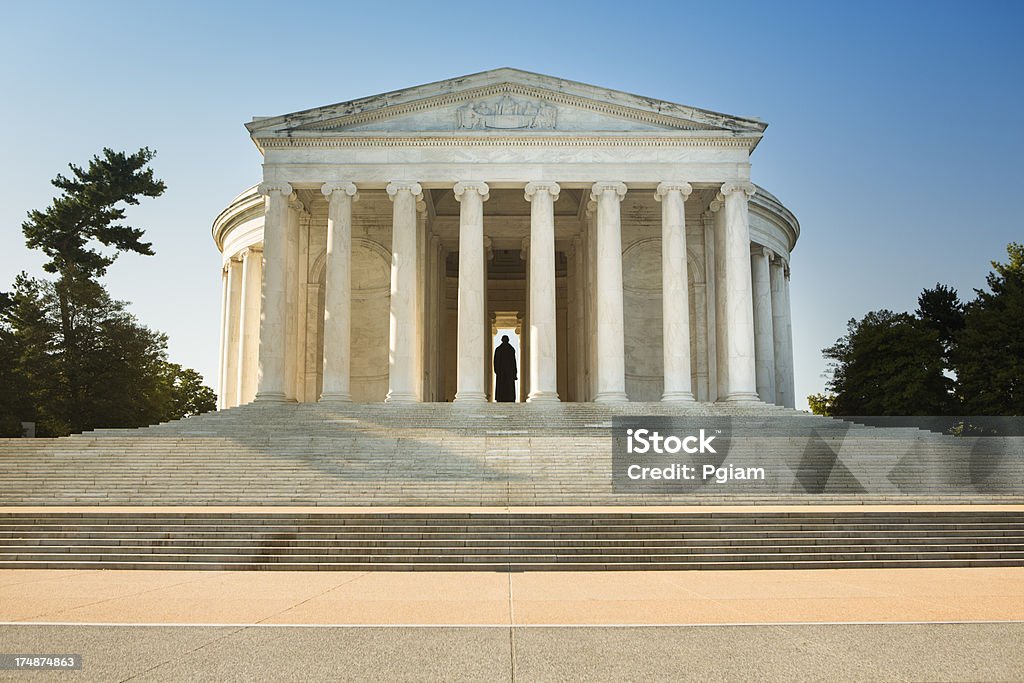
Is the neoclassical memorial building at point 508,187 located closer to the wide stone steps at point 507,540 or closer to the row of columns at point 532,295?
the row of columns at point 532,295

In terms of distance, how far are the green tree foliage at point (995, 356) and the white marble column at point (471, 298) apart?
40.8 meters

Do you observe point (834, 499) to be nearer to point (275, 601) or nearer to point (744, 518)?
point (744, 518)

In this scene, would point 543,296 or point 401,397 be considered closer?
point 401,397

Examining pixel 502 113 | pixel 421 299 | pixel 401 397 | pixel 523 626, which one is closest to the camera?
pixel 523 626

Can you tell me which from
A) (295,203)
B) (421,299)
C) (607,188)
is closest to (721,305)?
(607,188)

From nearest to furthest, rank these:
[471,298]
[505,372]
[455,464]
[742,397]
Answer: [455,464]
[742,397]
[471,298]
[505,372]

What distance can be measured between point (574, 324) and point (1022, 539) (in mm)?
42209

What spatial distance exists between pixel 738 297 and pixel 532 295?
1221 centimetres

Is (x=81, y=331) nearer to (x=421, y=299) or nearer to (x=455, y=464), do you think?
(x=421, y=299)

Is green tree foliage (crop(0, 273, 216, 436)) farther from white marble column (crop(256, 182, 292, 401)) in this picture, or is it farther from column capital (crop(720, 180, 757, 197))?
column capital (crop(720, 180, 757, 197))

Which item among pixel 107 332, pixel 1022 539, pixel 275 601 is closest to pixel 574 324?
pixel 107 332

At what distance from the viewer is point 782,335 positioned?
2702 inches

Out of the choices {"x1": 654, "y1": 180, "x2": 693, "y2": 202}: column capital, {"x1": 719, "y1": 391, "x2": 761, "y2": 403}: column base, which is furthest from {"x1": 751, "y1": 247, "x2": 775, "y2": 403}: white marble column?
{"x1": 654, "y1": 180, "x2": 693, "y2": 202}: column capital

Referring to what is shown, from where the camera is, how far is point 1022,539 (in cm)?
2400
